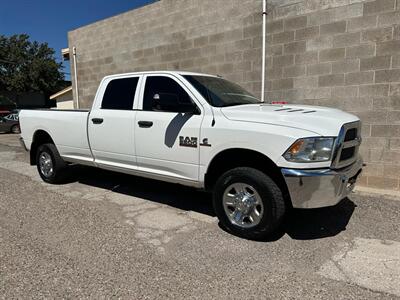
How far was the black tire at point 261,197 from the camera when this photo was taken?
3822 millimetres

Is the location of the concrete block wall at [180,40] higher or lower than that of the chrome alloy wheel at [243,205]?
higher

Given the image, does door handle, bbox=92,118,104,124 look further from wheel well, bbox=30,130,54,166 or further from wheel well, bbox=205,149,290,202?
wheel well, bbox=205,149,290,202

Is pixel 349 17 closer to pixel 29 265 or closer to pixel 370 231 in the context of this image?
pixel 370 231

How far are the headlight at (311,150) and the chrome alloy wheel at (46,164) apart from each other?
16.2ft

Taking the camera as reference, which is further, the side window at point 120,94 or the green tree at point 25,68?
the green tree at point 25,68

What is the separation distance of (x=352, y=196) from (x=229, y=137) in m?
2.98

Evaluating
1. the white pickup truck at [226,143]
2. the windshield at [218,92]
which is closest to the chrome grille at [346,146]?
the white pickup truck at [226,143]

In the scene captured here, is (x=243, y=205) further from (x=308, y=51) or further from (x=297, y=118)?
(x=308, y=51)

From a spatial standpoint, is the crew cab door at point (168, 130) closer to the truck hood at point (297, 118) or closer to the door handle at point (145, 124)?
the door handle at point (145, 124)

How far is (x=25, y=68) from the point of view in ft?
152

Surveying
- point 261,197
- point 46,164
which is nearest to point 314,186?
point 261,197

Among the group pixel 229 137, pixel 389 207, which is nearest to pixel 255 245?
pixel 229 137

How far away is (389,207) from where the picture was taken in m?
5.30

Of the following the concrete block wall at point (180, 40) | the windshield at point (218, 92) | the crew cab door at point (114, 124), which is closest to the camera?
the windshield at point (218, 92)
